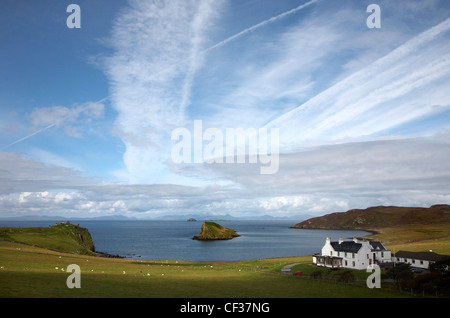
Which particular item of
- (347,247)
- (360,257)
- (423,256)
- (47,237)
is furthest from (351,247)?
(47,237)

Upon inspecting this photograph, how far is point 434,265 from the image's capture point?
54.2 m

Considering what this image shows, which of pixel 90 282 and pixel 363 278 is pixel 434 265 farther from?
pixel 90 282

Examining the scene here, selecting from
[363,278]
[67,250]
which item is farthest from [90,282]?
[67,250]

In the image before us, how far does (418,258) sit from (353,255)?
16596 millimetres

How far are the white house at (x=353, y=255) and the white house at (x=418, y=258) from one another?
246cm

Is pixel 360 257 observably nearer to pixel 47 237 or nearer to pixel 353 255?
pixel 353 255

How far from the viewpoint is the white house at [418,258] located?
66750mm

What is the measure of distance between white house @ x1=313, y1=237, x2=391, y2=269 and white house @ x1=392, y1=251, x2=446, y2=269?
2.46m

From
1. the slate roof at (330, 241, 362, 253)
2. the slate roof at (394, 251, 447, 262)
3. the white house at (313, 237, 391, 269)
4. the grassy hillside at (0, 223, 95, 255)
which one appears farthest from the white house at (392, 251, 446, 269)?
the grassy hillside at (0, 223, 95, 255)

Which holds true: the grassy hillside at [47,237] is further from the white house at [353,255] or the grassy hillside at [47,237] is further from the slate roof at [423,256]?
the slate roof at [423,256]

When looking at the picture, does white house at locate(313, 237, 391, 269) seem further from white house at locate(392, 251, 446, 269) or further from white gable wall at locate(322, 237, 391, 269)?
white house at locate(392, 251, 446, 269)

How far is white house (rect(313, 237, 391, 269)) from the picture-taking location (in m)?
66.8
